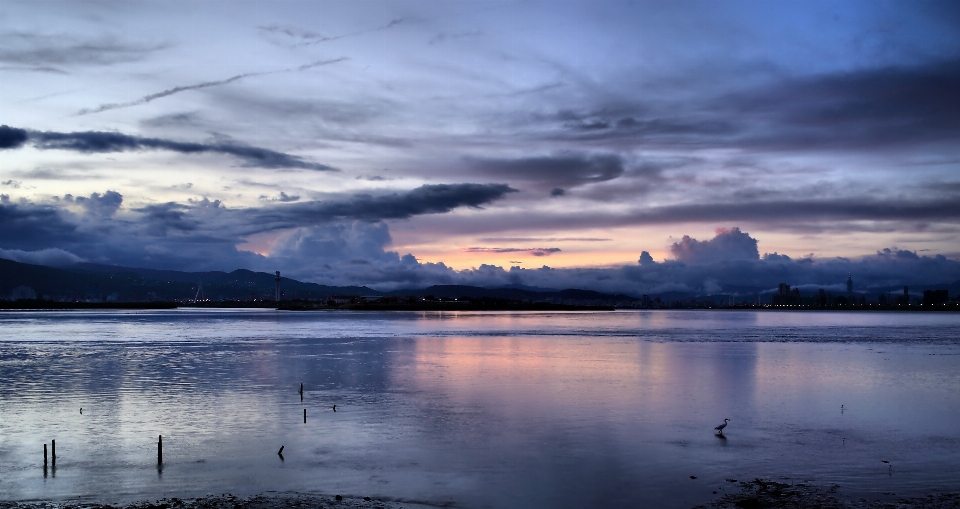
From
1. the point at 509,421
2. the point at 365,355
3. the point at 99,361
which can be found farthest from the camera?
the point at 365,355

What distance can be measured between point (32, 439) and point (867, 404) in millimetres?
44033

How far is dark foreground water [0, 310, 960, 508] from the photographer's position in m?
23.5

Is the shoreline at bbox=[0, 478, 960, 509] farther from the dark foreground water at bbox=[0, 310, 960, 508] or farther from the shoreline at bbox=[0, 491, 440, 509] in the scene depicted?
the dark foreground water at bbox=[0, 310, 960, 508]

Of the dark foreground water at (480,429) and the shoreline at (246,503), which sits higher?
the shoreline at (246,503)

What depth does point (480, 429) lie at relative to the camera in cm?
3359

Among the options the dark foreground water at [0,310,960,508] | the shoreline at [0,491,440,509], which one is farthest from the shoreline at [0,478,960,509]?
the dark foreground water at [0,310,960,508]

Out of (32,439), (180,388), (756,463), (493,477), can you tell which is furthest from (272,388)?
(756,463)

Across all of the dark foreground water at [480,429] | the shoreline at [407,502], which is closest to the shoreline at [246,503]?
the shoreline at [407,502]

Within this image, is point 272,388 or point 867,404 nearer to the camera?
point 867,404

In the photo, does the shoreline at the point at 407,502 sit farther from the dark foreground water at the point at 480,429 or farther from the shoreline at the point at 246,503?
the dark foreground water at the point at 480,429

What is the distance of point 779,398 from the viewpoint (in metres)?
44.9

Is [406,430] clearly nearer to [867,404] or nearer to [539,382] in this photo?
[539,382]

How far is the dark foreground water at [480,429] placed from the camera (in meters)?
23.5

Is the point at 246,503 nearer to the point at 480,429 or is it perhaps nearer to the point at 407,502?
the point at 407,502
